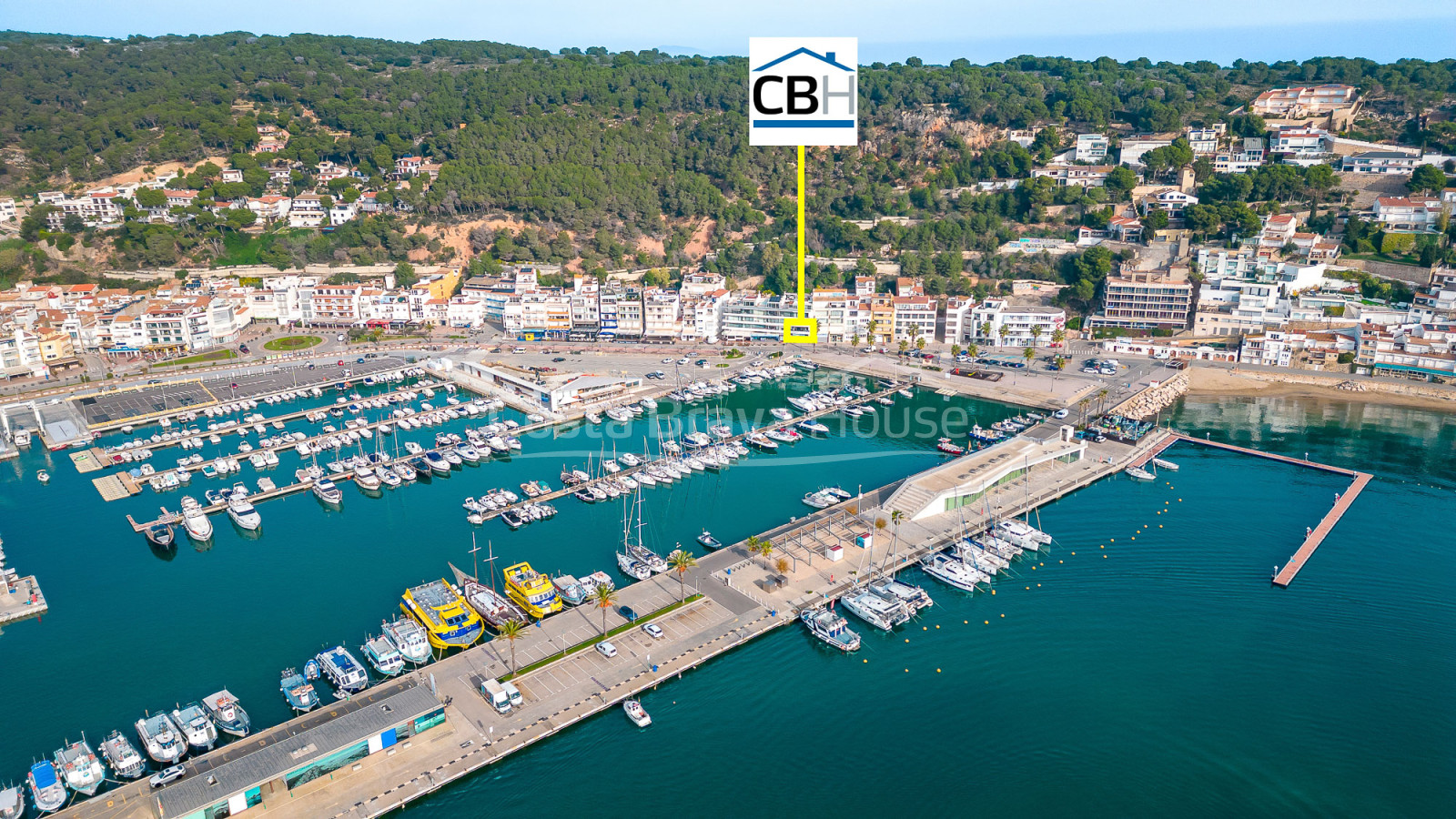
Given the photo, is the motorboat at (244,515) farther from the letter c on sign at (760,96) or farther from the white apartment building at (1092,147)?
the white apartment building at (1092,147)

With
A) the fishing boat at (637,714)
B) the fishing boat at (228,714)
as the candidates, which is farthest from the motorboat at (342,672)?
the fishing boat at (637,714)

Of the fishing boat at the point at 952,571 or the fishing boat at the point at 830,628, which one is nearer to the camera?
the fishing boat at the point at 830,628

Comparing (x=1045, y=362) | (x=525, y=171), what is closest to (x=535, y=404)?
(x=1045, y=362)

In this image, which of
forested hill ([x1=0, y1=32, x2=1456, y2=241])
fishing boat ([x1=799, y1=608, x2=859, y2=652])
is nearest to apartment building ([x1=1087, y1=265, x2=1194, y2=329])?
forested hill ([x1=0, y1=32, x2=1456, y2=241])

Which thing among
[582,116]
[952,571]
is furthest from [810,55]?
[582,116]

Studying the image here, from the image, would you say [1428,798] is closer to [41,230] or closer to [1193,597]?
[1193,597]

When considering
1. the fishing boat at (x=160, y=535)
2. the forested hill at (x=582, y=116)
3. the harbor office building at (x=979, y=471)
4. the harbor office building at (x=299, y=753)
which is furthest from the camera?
the forested hill at (x=582, y=116)

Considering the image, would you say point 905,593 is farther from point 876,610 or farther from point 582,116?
point 582,116

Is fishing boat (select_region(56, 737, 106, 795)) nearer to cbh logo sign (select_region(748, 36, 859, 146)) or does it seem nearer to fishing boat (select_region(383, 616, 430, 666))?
fishing boat (select_region(383, 616, 430, 666))
